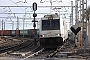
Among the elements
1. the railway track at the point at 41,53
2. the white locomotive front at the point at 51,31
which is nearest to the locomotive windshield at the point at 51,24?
the white locomotive front at the point at 51,31

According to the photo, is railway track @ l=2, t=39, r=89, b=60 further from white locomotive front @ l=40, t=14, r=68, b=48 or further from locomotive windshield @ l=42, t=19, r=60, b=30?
locomotive windshield @ l=42, t=19, r=60, b=30

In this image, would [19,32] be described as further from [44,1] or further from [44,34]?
[44,34]

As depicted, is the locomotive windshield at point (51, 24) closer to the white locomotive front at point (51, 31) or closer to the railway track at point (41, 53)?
the white locomotive front at point (51, 31)

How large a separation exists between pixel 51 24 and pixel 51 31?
98 cm

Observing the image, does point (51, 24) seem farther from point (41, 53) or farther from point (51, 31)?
point (41, 53)

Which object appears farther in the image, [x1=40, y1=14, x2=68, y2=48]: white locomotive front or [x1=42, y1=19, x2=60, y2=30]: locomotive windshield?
[x1=42, y1=19, x2=60, y2=30]: locomotive windshield

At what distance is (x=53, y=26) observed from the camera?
2658cm

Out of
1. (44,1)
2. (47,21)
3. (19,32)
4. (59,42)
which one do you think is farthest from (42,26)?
(19,32)

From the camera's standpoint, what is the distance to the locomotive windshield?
26.4 metres

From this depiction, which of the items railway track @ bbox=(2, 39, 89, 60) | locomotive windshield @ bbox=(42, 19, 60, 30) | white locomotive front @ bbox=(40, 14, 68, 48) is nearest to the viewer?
railway track @ bbox=(2, 39, 89, 60)

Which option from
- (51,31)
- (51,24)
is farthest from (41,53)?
(51,24)

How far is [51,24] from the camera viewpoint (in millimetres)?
26734

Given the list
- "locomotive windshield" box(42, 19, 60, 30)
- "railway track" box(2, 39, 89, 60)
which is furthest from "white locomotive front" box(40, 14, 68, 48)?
"railway track" box(2, 39, 89, 60)

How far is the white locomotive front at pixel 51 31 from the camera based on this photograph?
85.5 ft
